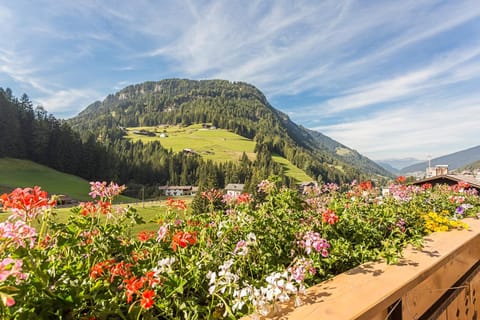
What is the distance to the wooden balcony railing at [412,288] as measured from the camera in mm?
955

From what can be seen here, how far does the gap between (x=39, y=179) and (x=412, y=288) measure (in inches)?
2136

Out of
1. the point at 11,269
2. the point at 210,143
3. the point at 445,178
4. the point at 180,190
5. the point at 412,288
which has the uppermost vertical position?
the point at 210,143

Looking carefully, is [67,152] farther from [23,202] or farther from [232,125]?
[232,125]

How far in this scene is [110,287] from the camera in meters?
0.94

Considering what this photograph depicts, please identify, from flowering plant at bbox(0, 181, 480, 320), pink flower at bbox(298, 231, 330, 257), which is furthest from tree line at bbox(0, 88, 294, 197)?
pink flower at bbox(298, 231, 330, 257)

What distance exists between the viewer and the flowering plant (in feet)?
2.44

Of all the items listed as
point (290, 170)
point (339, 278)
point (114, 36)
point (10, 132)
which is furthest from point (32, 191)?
point (290, 170)

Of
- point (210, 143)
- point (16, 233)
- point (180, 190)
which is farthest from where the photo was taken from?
point (210, 143)

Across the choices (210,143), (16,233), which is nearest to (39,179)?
Answer: (16,233)

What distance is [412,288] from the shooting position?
4.07 feet

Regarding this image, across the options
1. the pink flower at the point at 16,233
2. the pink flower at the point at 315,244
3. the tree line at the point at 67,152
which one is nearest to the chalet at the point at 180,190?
the tree line at the point at 67,152

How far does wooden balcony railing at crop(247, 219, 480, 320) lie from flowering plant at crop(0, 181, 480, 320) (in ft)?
0.30

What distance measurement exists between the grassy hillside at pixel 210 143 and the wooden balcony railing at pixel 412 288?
7519 centimetres

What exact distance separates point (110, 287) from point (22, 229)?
361 mm
